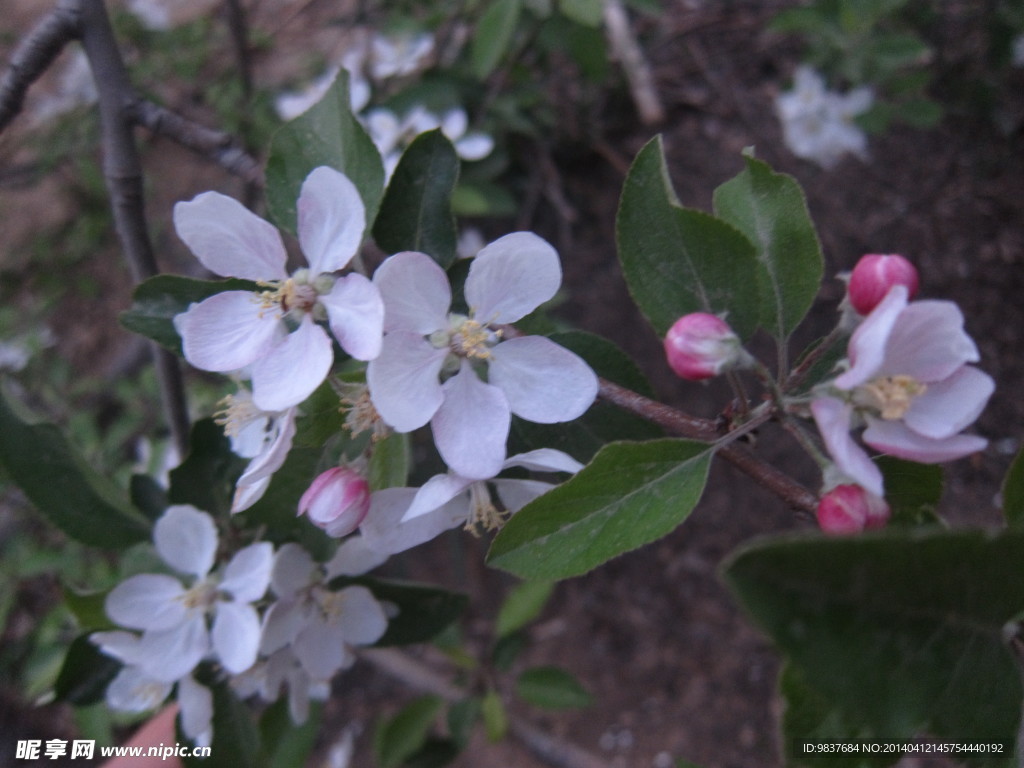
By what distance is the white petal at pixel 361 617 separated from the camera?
3.08ft

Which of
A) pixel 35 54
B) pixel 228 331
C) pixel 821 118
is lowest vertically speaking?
pixel 821 118

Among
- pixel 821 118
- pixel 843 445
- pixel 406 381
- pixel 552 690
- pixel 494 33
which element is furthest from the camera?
pixel 821 118

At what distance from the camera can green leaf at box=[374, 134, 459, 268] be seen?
787 mm

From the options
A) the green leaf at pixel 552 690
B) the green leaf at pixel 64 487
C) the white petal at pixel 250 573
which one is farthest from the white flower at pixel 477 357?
the green leaf at pixel 552 690

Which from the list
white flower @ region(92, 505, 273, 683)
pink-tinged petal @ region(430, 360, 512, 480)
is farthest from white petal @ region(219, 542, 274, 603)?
pink-tinged petal @ region(430, 360, 512, 480)

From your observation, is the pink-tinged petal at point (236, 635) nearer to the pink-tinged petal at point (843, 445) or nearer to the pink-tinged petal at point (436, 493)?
the pink-tinged petal at point (436, 493)

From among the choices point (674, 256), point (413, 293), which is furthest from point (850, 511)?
point (413, 293)

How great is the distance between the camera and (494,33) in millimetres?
1546

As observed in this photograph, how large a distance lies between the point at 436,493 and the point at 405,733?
1241 mm

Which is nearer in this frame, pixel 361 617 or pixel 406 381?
pixel 406 381

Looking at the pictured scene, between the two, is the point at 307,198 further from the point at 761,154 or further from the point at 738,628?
the point at 761,154

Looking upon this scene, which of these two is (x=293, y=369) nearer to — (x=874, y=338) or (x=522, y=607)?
(x=874, y=338)

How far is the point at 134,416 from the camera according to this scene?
1.92 m

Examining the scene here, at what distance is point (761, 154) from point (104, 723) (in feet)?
7.55
